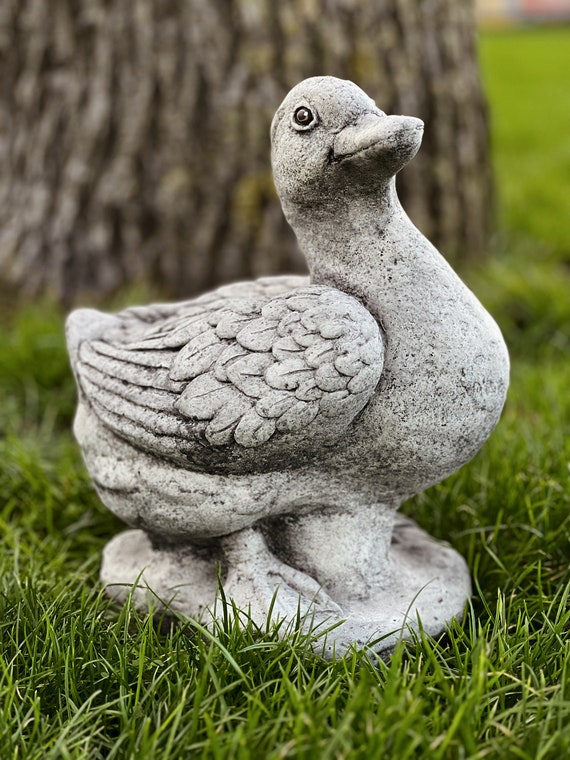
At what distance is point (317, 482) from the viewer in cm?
192

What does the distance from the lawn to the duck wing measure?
383 mm

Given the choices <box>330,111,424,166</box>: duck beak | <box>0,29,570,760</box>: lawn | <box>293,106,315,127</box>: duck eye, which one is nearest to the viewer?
<box>0,29,570,760</box>: lawn

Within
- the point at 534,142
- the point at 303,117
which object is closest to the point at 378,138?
the point at 303,117

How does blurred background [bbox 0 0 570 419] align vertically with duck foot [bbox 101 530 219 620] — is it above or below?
above

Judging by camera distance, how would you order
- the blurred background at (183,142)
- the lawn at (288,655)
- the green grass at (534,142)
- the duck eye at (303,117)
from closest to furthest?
the lawn at (288,655) < the duck eye at (303,117) < the blurred background at (183,142) < the green grass at (534,142)

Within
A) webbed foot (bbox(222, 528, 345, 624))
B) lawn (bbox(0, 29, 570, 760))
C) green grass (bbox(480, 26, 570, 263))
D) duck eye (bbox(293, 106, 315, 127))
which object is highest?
duck eye (bbox(293, 106, 315, 127))

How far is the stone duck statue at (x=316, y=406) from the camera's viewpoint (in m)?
1.74

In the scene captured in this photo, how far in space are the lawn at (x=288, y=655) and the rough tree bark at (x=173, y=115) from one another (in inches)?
44.1

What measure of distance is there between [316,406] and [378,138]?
0.54 meters

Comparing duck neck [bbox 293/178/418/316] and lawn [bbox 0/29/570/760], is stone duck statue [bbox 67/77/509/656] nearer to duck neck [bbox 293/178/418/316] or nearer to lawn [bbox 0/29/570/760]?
duck neck [bbox 293/178/418/316]

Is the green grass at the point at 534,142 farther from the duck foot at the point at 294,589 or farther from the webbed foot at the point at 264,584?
the webbed foot at the point at 264,584

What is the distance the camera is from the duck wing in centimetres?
171

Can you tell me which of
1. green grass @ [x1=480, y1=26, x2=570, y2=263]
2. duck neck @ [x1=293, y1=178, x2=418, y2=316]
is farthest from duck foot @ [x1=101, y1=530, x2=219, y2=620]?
green grass @ [x1=480, y1=26, x2=570, y2=263]

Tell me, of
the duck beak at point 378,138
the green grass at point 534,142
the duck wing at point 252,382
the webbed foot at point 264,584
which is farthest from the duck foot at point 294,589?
the green grass at point 534,142
